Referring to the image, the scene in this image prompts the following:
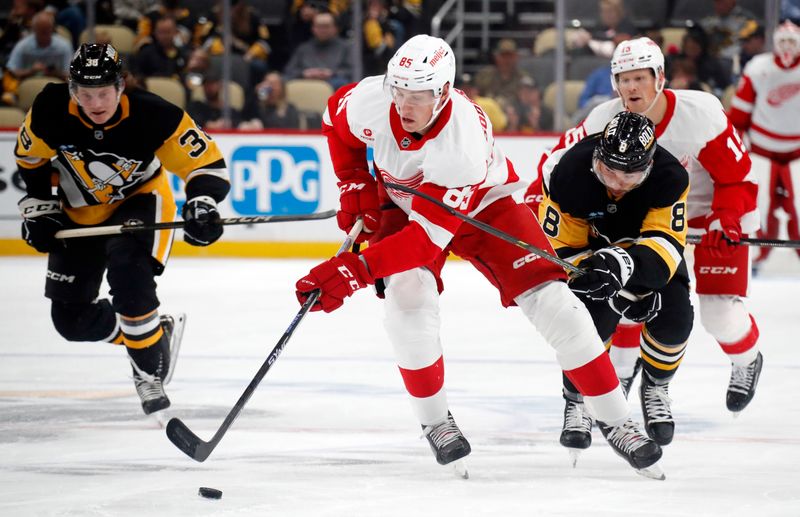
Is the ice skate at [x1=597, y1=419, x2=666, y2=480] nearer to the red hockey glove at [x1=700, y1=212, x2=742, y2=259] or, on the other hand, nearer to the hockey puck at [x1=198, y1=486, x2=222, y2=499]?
the red hockey glove at [x1=700, y1=212, x2=742, y2=259]

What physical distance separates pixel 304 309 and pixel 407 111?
58cm

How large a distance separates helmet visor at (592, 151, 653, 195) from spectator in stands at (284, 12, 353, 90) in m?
5.07

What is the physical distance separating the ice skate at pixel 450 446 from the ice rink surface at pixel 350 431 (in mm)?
44

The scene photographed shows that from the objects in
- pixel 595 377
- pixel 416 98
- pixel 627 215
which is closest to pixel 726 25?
pixel 627 215

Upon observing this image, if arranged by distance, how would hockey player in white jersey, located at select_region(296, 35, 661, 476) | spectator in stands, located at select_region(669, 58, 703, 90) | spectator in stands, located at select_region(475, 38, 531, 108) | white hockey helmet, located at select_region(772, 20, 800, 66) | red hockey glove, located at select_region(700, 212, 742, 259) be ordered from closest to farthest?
1. hockey player in white jersey, located at select_region(296, 35, 661, 476)
2. red hockey glove, located at select_region(700, 212, 742, 259)
3. white hockey helmet, located at select_region(772, 20, 800, 66)
4. spectator in stands, located at select_region(669, 58, 703, 90)
5. spectator in stands, located at select_region(475, 38, 531, 108)

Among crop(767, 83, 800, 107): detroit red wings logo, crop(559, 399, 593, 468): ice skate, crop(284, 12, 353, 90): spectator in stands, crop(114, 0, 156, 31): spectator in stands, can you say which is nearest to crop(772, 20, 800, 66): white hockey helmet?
crop(767, 83, 800, 107): detroit red wings logo

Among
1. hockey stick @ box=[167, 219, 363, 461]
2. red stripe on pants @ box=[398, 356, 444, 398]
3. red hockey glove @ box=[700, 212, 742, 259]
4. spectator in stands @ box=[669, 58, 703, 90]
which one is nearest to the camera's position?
hockey stick @ box=[167, 219, 363, 461]

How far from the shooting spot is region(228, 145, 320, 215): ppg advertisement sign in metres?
8.34

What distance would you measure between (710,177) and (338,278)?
1.67 meters

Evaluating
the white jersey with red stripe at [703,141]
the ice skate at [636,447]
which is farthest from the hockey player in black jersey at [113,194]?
the ice skate at [636,447]

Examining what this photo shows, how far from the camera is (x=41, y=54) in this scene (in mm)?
8688

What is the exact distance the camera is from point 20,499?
311 cm

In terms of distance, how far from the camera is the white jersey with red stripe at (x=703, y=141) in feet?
13.4

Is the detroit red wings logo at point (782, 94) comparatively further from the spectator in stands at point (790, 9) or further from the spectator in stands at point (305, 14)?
the spectator in stands at point (305, 14)
